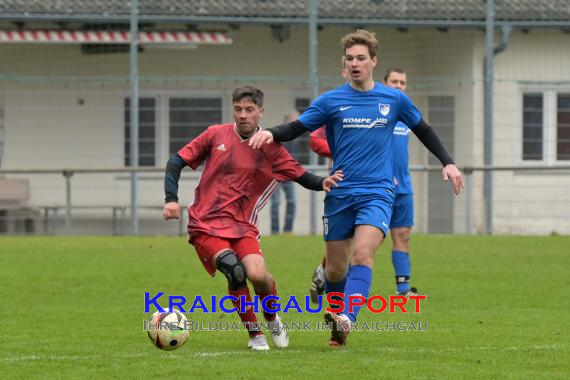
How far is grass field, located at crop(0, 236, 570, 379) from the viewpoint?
8492 millimetres

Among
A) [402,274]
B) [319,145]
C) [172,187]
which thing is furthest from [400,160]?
[172,187]

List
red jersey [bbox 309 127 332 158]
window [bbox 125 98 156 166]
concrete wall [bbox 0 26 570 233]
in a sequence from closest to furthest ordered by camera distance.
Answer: red jersey [bbox 309 127 332 158] < concrete wall [bbox 0 26 570 233] < window [bbox 125 98 156 166]

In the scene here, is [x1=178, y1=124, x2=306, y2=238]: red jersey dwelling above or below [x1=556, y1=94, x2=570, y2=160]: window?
below

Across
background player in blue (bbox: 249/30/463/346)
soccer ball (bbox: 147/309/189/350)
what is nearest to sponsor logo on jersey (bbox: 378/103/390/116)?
background player in blue (bbox: 249/30/463/346)

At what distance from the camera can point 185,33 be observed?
74.4 ft

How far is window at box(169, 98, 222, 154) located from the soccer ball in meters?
14.1

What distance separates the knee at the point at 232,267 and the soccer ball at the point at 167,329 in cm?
48

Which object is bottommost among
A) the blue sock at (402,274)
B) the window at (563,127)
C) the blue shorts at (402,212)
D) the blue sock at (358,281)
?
the blue sock at (402,274)

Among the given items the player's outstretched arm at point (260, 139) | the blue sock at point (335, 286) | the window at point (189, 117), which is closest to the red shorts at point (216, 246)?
the player's outstretched arm at point (260, 139)

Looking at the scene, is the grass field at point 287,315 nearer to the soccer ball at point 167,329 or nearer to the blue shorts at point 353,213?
the soccer ball at point 167,329

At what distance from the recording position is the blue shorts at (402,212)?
12953 mm

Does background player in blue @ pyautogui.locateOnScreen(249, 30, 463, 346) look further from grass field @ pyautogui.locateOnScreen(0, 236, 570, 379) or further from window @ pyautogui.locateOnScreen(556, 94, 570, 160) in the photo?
window @ pyautogui.locateOnScreen(556, 94, 570, 160)

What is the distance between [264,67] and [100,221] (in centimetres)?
403

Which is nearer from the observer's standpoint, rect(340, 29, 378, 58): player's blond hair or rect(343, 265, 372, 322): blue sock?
rect(343, 265, 372, 322): blue sock
